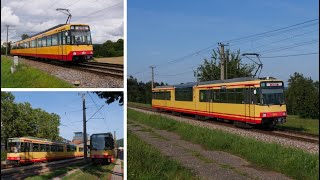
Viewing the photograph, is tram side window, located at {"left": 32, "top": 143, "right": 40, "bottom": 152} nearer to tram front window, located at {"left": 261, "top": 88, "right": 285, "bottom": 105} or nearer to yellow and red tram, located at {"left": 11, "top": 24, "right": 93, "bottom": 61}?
yellow and red tram, located at {"left": 11, "top": 24, "right": 93, "bottom": 61}

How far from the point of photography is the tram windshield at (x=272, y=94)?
65.9 ft

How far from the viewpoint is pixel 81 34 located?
5.39 m

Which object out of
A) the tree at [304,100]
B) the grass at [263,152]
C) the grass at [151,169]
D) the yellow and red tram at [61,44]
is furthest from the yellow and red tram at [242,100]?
the yellow and red tram at [61,44]

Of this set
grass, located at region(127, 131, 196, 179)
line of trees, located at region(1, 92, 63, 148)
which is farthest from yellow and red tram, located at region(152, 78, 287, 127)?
line of trees, located at region(1, 92, 63, 148)

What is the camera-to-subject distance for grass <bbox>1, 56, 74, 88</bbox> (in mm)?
4148

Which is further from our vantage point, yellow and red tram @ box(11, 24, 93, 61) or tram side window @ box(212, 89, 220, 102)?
tram side window @ box(212, 89, 220, 102)

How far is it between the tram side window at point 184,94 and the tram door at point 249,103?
7.79 meters

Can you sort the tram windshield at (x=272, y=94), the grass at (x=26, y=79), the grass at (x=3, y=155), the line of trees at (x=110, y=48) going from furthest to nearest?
the tram windshield at (x=272, y=94) < the line of trees at (x=110, y=48) < the grass at (x=26, y=79) < the grass at (x=3, y=155)

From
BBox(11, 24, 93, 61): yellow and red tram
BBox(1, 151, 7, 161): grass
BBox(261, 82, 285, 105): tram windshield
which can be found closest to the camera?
BBox(1, 151, 7, 161): grass

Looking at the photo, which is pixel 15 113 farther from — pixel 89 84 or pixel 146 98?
pixel 146 98

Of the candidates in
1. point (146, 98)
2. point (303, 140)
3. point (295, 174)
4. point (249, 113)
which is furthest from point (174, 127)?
point (146, 98)

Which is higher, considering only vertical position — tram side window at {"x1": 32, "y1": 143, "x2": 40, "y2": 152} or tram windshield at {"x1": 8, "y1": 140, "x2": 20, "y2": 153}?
tram windshield at {"x1": 8, "y1": 140, "x2": 20, "y2": 153}

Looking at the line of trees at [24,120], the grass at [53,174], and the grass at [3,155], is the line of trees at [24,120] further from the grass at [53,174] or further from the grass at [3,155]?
the grass at [53,174]

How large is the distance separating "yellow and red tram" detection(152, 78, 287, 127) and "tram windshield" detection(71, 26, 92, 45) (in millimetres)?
15403
